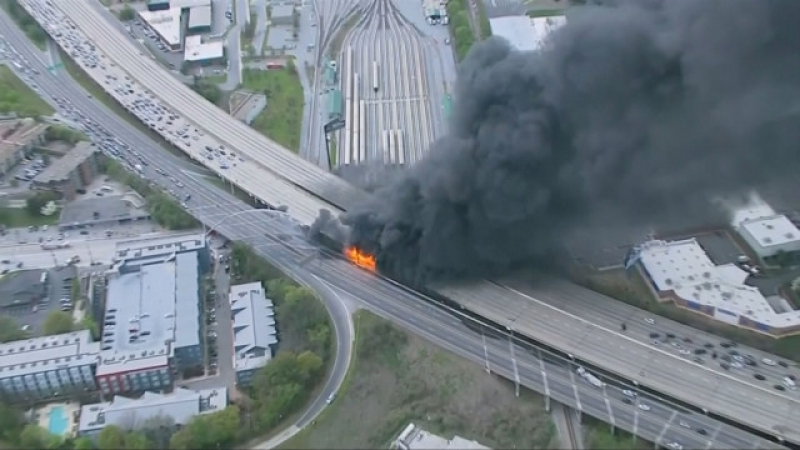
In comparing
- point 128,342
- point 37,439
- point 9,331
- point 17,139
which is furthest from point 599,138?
point 17,139

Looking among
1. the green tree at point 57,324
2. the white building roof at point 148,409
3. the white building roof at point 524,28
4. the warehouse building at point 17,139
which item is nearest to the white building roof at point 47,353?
the green tree at point 57,324

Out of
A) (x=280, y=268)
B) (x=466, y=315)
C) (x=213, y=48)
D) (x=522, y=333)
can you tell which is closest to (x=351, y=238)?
(x=280, y=268)

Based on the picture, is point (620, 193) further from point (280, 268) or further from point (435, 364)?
point (280, 268)

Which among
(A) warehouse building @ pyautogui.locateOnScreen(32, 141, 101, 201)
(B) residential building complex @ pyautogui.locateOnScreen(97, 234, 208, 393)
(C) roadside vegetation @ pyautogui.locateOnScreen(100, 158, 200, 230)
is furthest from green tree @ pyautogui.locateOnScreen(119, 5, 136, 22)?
(B) residential building complex @ pyautogui.locateOnScreen(97, 234, 208, 393)

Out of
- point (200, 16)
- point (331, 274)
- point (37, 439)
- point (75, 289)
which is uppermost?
point (200, 16)

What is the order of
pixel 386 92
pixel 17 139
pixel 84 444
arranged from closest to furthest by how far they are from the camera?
pixel 84 444 < pixel 17 139 < pixel 386 92

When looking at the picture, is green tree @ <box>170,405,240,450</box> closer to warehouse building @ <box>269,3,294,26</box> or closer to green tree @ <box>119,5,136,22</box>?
warehouse building @ <box>269,3,294,26</box>

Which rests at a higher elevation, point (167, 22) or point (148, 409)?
point (167, 22)

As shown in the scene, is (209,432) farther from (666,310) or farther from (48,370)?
(666,310)
